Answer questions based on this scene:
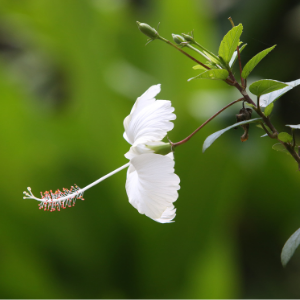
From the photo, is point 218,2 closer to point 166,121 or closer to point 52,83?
point 52,83

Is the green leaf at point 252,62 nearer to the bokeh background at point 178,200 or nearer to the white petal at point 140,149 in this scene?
the white petal at point 140,149

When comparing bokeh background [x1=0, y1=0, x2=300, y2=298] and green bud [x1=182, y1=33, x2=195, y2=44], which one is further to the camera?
bokeh background [x1=0, y1=0, x2=300, y2=298]

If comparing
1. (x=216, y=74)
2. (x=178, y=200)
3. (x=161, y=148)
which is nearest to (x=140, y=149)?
(x=161, y=148)

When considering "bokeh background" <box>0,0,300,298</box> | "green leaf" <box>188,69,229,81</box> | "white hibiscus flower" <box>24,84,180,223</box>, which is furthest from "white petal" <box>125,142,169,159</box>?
"bokeh background" <box>0,0,300,298</box>

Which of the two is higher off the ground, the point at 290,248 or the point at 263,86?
the point at 263,86

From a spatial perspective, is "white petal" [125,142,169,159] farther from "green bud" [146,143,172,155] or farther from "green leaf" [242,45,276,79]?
"green leaf" [242,45,276,79]

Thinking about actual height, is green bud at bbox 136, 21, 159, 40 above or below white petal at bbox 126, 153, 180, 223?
above

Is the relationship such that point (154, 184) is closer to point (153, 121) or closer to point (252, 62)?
point (153, 121)

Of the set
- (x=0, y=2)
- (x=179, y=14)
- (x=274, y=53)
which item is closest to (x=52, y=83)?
(x=0, y=2)
